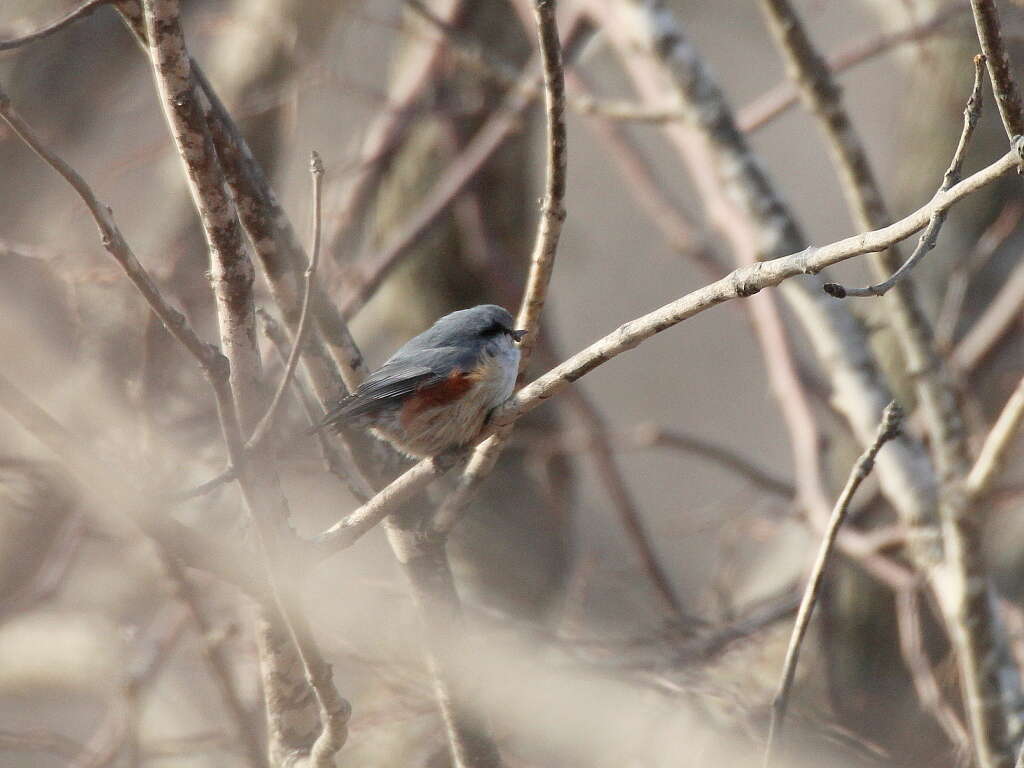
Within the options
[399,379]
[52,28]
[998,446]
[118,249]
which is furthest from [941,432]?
[52,28]

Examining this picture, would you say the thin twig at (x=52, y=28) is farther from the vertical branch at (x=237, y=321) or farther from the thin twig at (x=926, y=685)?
the thin twig at (x=926, y=685)

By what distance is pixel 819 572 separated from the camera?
1391 millimetres

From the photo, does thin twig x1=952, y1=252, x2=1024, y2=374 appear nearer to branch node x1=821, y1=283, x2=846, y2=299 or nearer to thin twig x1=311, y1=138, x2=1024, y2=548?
thin twig x1=311, y1=138, x2=1024, y2=548

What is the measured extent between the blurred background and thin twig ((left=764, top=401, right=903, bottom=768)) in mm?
572

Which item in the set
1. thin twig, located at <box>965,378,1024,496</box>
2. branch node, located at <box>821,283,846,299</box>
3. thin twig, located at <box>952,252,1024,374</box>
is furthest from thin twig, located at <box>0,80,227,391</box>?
thin twig, located at <box>952,252,1024,374</box>

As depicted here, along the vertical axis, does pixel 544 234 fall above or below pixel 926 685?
above

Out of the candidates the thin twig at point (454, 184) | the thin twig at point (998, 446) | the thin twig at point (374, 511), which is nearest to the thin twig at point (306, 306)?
the thin twig at point (374, 511)

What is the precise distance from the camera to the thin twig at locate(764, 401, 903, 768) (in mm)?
1376

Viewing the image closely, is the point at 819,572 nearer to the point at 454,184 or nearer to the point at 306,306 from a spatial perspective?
the point at 306,306

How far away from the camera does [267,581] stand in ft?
4.63

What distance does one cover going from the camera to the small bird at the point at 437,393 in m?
1.84

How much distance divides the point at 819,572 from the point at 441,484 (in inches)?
74.4

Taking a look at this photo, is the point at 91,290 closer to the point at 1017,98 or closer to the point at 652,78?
the point at 652,78

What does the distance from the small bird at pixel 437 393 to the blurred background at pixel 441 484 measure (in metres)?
0.30
